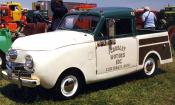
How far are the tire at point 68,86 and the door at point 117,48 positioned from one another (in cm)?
Result: 66

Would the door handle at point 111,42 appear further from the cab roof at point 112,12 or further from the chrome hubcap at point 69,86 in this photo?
the chrome hubcap at point 69,86

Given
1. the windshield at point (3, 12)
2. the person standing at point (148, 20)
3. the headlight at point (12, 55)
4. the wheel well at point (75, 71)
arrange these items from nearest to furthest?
the wheel well at point (75, 71), the headlight at point (12, 55), the person standing at point (148, 20), the windshield at point (3, 12)

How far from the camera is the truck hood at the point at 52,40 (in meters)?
7.92

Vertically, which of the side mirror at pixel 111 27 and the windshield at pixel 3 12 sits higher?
the side mirror at pixel 111 27

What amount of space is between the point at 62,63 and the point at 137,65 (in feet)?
8.55

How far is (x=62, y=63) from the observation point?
7871mm

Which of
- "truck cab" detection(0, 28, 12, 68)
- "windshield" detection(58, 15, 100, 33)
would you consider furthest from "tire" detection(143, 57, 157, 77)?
"truck cab" detection(0, 28, 12, 68)

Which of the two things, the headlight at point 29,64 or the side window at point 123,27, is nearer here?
the headlight at point 29,64

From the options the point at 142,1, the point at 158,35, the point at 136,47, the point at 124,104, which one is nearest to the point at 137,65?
the point at 136,47

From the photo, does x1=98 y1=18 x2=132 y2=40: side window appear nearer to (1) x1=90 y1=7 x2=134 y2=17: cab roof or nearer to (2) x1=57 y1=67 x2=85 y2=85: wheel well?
(1) x1=90 y1=7 x2=134 y2=17: cab roof

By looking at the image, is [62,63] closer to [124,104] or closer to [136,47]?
[124,104]

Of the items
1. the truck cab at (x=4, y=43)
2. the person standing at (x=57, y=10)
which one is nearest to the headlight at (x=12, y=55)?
the truck cab at (x=4, y=43)

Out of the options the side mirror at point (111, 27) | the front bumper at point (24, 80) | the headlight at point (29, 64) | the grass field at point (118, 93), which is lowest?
the grass field at point (118, 93)

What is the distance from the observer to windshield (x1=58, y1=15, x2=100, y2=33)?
8.94m
